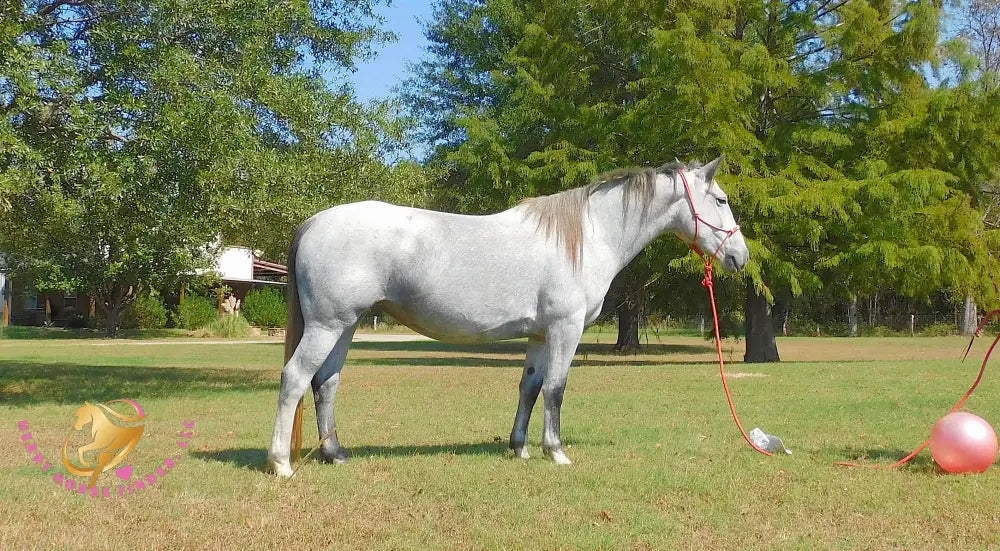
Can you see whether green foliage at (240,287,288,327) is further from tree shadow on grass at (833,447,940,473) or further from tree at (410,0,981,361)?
tree shadow on grass at (833,447,940,473)

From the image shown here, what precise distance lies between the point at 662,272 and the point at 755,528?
54.7 feet

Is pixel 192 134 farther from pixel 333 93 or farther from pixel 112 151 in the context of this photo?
pixel 333 93

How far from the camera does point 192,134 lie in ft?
37.3

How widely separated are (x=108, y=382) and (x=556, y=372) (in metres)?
11.7

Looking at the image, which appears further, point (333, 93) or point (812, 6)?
point (812, 6)

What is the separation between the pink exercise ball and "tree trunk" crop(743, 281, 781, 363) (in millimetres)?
16857

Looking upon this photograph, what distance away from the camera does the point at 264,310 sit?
44.6 metres

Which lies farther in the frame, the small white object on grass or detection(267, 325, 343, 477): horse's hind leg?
the small white object on grass

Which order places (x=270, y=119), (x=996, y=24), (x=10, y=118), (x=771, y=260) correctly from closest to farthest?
(x=10, y=118)
(x=270, y=119)
(x=771, y=260)
(x=996, y=24)

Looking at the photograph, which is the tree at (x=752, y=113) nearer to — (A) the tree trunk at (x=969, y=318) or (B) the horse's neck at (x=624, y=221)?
(B) the horse's neck at (x=624, y=221)

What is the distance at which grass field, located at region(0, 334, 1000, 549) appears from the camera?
5.04 m

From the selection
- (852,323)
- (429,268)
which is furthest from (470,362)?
(852,323)

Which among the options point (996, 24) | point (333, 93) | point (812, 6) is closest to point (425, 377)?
point (333, 93)


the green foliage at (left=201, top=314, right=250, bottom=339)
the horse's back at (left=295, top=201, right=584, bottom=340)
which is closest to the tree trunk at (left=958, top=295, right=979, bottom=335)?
the green foliage at (left=201, top=314, right=250, bottom=339)
